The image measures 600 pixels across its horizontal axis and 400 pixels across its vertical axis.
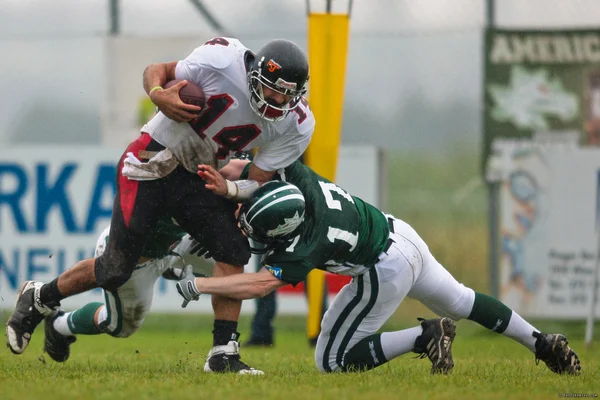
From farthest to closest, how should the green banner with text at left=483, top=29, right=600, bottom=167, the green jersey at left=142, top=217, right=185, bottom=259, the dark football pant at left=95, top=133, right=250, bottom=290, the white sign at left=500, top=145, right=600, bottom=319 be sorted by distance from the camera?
the green banner with text at left=483, top=29, right=600, bottom=167 < the white sign at left=500, top=145, right=600, bottom=319 < the green jersey at left=142, top=217, right=185, bottom=259 < the dark football pant at left=95, top=133, right=250, bottom=290

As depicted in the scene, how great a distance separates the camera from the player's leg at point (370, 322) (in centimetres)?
536

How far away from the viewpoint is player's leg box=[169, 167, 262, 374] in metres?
5.42

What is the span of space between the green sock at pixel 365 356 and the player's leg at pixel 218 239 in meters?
0.49

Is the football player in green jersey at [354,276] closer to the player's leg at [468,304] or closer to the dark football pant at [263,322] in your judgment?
the player's leg at [468,304]

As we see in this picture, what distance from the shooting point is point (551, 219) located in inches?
352

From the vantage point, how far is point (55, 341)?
6012 mm

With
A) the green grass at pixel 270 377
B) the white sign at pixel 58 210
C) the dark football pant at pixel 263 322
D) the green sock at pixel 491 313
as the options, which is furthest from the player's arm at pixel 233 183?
the white sign at pixel 58 210

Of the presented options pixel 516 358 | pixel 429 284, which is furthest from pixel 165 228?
pixel 516 358

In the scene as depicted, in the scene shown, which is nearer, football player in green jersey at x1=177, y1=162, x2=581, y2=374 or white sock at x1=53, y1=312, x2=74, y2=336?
football player in green jersey at x1=177, y1=162, x2=581, y2=374

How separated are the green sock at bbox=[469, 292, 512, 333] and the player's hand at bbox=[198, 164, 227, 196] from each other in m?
1.46

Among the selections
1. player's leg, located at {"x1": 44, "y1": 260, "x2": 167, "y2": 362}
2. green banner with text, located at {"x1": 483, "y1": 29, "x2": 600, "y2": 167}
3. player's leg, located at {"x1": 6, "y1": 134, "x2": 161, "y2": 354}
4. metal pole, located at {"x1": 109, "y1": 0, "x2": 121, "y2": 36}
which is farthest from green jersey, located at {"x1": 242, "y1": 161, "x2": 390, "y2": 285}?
metal pole, located at {"x1": 109, "y1": 0, "x2": 121, "y2": 36}

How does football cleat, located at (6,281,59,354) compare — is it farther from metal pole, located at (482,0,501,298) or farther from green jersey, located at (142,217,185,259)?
metal pole, located at (482,0,501,298)

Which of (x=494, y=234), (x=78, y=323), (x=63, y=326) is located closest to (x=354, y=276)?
(x=78, y=323)

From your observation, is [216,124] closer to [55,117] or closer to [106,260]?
[106,260]
